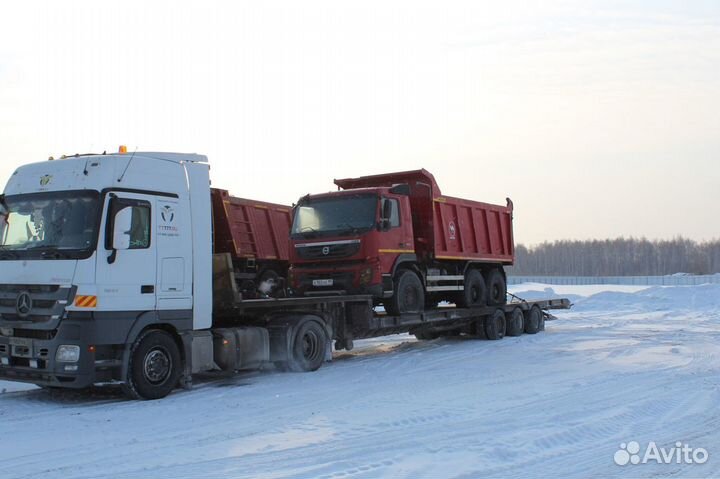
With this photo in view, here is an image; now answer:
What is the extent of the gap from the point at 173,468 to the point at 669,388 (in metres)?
6.94

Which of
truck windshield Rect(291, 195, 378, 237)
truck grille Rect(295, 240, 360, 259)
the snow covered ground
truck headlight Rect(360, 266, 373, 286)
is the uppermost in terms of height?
truck windshield Rect(291, 195, 378, 237)

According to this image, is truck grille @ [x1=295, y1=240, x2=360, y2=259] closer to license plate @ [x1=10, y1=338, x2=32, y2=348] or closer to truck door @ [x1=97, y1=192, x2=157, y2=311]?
truck door @ [x1=97, y1=192, x2=157, y2=311]

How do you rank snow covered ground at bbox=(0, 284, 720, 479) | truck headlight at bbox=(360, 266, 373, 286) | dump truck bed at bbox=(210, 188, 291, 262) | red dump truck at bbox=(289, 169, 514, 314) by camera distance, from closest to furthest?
snow covered ground at bbox=(0, 284, 720, 479)
truck headlight at bbox=(360, 266, 373, 286)
red dump truck at bbox=(289, 169, 514, 314)
dump truck bed at bbox=(210, 188, 291, 262)

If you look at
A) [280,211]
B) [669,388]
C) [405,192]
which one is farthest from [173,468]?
[280,211]

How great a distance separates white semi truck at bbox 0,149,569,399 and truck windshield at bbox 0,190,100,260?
0.02 metres

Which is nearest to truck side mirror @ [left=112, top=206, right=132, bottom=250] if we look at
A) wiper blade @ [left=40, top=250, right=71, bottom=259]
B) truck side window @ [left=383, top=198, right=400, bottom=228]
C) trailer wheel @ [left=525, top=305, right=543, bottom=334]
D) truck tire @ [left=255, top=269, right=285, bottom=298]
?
wiper blade @ [left=40, top=250, right=71, bottom=259]

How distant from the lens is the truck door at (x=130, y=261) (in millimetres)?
9672

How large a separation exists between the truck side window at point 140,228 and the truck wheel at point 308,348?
354 centimetres

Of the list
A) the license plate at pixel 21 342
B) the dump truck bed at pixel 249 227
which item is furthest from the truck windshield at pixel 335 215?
the license plate at pixel 21 342

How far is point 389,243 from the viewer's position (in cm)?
1438

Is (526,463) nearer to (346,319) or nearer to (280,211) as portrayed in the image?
(346,319)

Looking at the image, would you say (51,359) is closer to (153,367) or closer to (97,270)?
(97,270)

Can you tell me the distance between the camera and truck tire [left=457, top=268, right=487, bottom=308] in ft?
58.1

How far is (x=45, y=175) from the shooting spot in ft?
34.0
